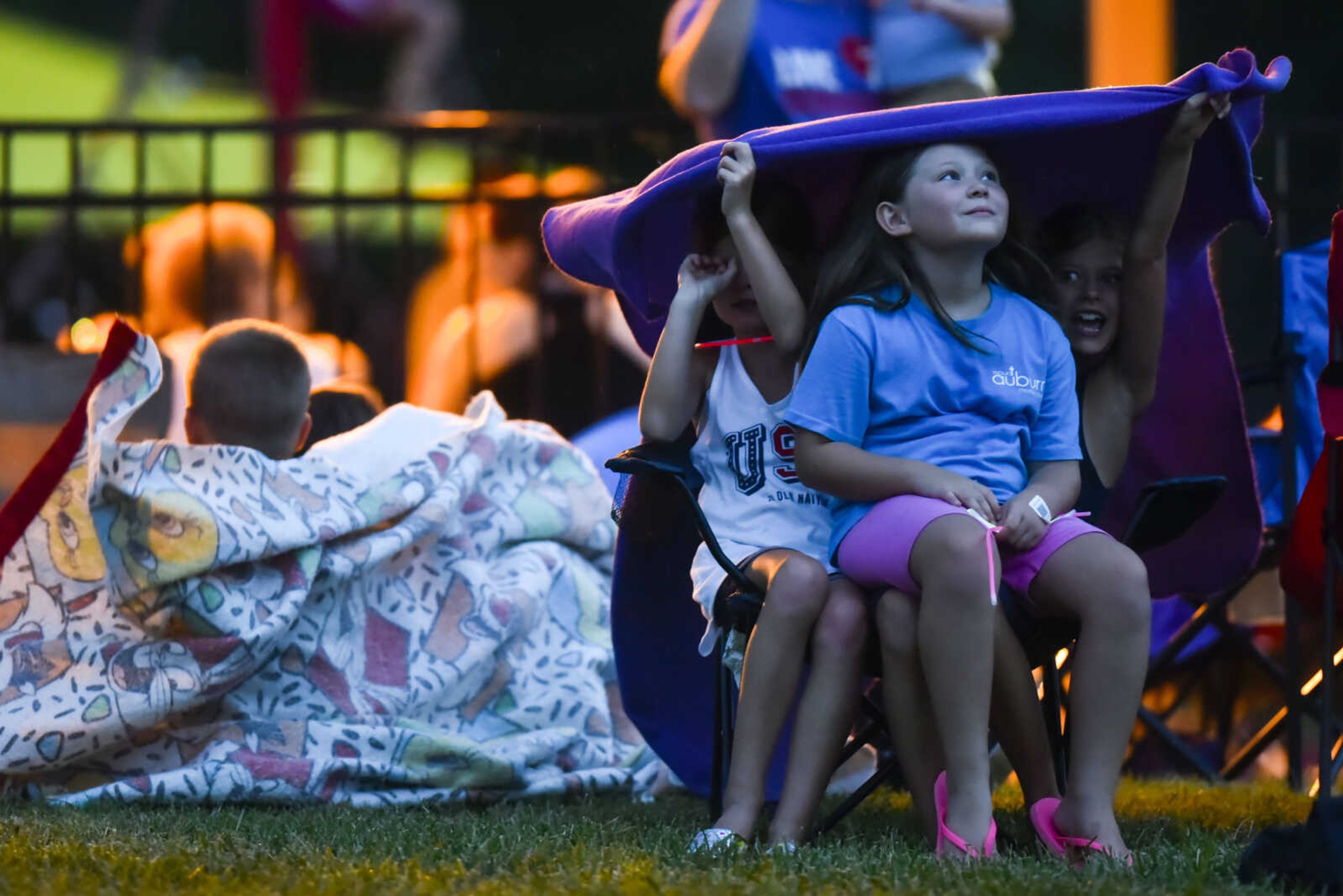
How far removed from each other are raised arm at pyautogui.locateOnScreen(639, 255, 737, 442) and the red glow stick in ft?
0.12

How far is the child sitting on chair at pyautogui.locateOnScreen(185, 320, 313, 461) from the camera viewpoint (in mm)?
3178

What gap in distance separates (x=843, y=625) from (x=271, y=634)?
1.06m

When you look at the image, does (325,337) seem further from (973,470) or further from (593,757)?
(973,470)

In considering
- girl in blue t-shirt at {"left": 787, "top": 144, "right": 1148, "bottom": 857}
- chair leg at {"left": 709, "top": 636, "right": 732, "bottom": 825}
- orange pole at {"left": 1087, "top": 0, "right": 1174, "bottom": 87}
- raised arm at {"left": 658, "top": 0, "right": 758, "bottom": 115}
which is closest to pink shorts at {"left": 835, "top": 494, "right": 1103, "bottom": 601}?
girl in blue t-shirt at {"left": 787, "top": 144, "right": 1148, "bottom": 857}

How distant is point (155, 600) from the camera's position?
2.92 m

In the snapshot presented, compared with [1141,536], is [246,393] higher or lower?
higher

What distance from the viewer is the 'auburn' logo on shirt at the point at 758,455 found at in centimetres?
270

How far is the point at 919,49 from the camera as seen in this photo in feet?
14.3

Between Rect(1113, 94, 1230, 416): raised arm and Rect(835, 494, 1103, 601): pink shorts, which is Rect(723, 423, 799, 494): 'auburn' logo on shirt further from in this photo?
Rect(1113, 94, 1230, 416): raised arm

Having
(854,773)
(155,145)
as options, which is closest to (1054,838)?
(854,773)

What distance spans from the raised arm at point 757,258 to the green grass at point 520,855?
766 mm

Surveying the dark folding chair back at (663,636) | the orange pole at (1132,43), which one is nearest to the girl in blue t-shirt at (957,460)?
the dark folding chair back at (663,636)

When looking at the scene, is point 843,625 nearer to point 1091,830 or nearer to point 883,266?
point 1091,830

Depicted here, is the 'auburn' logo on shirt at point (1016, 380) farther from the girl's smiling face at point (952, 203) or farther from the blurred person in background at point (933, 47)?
the blurred person in background at point (933, 47)
